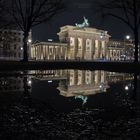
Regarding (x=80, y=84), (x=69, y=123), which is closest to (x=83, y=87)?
(x=80, y=84)

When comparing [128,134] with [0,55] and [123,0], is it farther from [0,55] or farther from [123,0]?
[0,55]

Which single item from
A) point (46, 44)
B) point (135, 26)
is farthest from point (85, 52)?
point (135, 26)

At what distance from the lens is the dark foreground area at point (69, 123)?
26.5ft

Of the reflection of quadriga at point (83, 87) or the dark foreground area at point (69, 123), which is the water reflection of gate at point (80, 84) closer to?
the reflection of quadriga at point (83, 87)

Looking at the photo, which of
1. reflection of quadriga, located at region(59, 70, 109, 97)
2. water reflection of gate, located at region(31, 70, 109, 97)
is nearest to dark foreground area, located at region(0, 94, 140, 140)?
reflection of quadriga, located at region(59, 70, 109, 97)

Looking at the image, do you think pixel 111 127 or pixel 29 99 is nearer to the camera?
pixel 111 127

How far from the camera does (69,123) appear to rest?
31.7 ft

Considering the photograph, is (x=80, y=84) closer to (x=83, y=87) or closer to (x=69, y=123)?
(x=83, y=87)

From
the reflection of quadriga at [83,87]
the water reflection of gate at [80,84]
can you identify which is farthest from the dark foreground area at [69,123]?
the water reflection of gate at [80,84]

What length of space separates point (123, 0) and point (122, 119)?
3944 centimetres

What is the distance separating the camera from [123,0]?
47.5m

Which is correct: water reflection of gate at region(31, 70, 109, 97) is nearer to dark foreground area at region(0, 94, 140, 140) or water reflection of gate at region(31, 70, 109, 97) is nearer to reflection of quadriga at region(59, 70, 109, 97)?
reflection of quadriga at region(59, 70, 109, 97)

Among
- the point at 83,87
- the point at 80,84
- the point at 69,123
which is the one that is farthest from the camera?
the point at 80,84

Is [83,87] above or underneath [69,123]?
above
